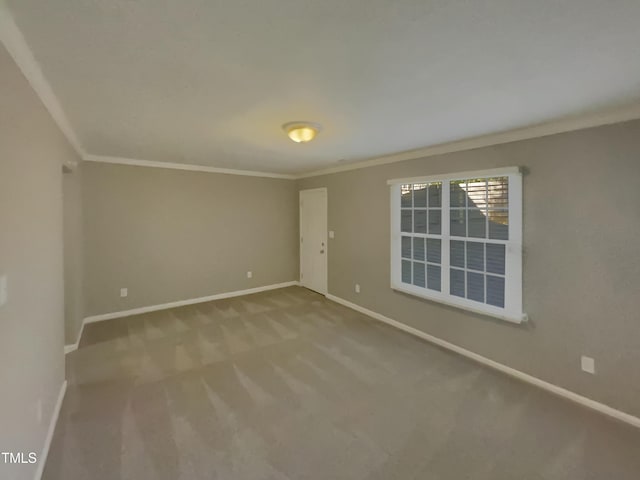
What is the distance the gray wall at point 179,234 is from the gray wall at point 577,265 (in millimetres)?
3517

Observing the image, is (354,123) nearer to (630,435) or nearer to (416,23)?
(416,23)

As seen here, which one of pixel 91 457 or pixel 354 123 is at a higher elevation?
pixel 354 123

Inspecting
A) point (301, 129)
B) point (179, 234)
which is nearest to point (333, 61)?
point (301, 129)

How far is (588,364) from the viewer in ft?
8.02

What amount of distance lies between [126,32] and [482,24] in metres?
1.52

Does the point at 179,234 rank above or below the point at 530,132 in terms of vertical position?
below

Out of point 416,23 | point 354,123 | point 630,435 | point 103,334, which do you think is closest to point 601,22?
point 416,23

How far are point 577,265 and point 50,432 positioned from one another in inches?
161

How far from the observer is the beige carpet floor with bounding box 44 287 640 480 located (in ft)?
6.03

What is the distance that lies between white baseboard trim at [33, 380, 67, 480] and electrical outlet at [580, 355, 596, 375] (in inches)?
150

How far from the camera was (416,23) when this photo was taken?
126 cm

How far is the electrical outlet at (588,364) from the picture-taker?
2.42m

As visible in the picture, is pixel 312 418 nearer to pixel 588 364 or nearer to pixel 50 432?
pixel 50 432

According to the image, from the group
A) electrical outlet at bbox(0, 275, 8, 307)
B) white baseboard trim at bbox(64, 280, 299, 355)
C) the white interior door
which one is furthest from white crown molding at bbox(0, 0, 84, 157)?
the white interior door
